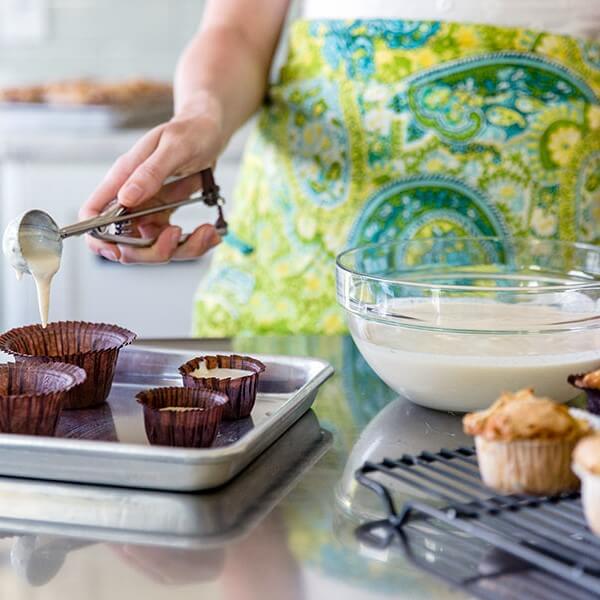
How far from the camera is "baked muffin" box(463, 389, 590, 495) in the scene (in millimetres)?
712

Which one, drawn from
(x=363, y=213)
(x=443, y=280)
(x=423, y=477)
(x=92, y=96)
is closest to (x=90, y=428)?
(x=423, y=477)

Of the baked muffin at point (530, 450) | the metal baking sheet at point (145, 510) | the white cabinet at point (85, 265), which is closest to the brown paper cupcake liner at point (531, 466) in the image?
the baked muffin at point (530, 450)

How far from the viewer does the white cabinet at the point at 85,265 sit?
101 inches

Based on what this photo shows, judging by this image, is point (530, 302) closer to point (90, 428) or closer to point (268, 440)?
point (268, 440)

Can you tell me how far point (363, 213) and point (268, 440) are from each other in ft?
1.95

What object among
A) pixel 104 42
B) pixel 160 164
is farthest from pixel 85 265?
pixel 160 164

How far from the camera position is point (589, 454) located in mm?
664

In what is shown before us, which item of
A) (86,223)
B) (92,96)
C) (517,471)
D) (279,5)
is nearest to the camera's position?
(517,471)

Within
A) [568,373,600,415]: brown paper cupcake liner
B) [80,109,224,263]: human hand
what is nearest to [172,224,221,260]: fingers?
[80,109,224,263]: human hand

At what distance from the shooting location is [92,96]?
258cm

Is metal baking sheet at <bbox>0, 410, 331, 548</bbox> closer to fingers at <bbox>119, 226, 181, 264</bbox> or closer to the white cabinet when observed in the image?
fingers at <bbox>119, 226, 181, 264</bbox>

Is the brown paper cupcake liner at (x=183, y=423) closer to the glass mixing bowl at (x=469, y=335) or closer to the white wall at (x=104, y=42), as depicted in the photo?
the glass mixing bowl at (x=469, y=335)

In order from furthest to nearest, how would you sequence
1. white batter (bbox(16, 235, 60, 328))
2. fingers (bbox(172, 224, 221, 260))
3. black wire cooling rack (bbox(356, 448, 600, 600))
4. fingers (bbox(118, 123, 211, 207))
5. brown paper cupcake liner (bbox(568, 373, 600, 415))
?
fingers (bbox(172, 224, 221, 260)) < fingers (bbox(118, 123, 211, 207)) < white batter (bbox(16, 235, 60, 328)) < brown paper cupcake liner (bbox(568, 373, 600, 415)) < black wire cooling rack (bbox(356, 448, 600, 600))

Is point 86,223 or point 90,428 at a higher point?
point 86,223
